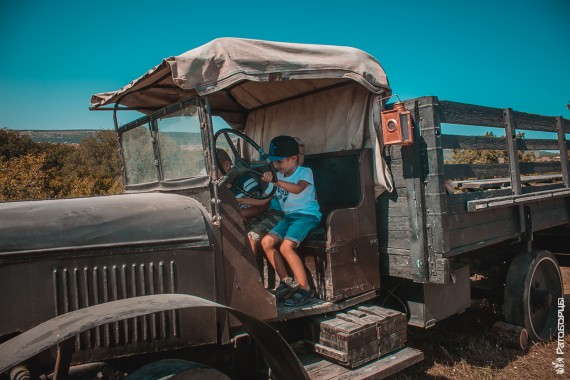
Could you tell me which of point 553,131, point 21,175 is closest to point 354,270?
point 553,131

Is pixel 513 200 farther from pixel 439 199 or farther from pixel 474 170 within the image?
pixel 439 199

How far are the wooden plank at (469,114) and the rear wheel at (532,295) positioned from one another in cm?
152

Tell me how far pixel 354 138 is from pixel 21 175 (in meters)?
13.1

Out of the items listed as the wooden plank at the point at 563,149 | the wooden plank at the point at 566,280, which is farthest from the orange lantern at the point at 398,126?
the wooden plank at the point at 566,280

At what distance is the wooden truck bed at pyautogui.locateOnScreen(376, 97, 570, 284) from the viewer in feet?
11.1

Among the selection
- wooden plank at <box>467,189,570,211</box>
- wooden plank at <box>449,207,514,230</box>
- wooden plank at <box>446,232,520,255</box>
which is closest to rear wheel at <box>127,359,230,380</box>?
wooden plank at <box>446,232,520,255</box>

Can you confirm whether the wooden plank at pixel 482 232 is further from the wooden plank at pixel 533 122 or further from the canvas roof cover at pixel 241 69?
the canvas roof cover at pixel 241 69

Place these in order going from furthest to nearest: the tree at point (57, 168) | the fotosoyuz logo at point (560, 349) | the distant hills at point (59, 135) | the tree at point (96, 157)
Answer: the distant hills at point (59, 135)
the tree at point (96, 157)
the tree at point (57, 168)
the fotosoyuz logo at point (560, 349)

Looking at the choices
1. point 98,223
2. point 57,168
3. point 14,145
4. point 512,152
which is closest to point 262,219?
point 98,223

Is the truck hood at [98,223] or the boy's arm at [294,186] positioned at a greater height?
the boy's arm at [294,186]

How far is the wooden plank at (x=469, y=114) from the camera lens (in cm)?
355

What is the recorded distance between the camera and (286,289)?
3.22 metres

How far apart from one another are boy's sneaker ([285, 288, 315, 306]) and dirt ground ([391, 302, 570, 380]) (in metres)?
1.27

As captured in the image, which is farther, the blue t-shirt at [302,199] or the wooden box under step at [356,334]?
the blue t-shirt at [302,199]
